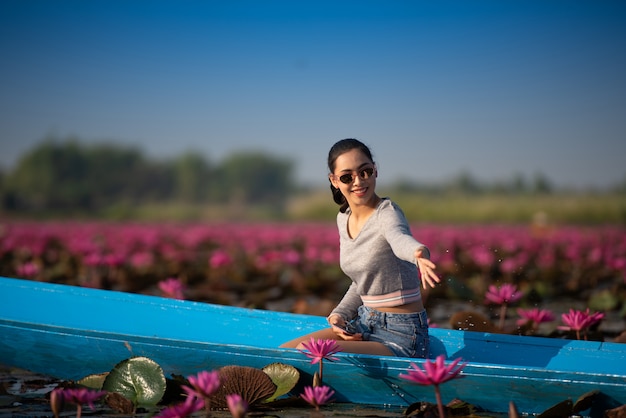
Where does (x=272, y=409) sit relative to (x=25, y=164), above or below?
below

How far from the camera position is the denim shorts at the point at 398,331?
2.89 metres

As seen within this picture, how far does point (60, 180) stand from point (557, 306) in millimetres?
28503

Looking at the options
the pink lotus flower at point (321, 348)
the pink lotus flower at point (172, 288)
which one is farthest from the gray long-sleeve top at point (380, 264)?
the pink lotus flower at point (172, 288)

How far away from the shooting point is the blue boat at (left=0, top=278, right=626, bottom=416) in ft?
8.48

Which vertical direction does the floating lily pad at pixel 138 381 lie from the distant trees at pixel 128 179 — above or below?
below

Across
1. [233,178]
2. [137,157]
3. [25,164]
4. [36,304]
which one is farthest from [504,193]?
[36,304]

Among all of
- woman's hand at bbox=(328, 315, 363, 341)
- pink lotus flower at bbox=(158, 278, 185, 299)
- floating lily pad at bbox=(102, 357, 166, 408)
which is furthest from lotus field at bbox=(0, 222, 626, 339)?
floating lily pad at bbox=(102, 357, 166, 408)

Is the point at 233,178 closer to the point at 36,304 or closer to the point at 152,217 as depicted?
the point at 152,217

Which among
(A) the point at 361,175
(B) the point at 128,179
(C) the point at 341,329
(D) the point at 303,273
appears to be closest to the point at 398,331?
(C) the point at 341,329

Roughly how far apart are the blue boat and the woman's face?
61 centimetres

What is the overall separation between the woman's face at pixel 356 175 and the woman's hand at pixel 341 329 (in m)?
0.47

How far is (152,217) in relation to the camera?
90.9ft

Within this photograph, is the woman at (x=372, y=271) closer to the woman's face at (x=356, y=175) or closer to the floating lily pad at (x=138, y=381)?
the woman's face at (x=356, y=175)

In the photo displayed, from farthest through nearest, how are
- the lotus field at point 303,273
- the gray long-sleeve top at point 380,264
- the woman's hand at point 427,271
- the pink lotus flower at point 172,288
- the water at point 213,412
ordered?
the lotus field at point 303,273 → the pink lotus flower at point 172,288 → the gray long-sleeve top at point 380,264 → the water at point 213,412 → the woman's hand at point 427,271
